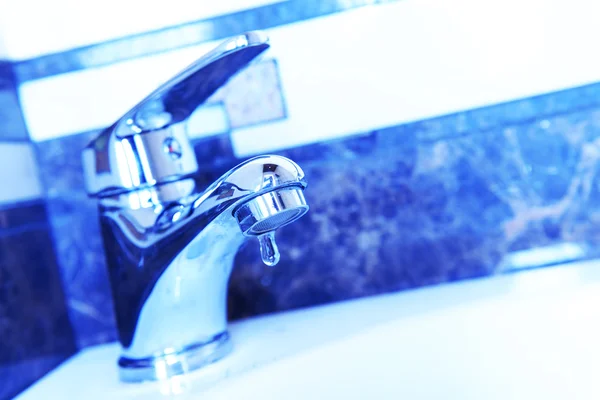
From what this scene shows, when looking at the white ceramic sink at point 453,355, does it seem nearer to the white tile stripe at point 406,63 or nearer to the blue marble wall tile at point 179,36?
the white tile stripe at point 406,63

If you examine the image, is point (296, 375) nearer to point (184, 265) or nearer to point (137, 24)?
point (184, 265)

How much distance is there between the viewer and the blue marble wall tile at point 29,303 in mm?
551

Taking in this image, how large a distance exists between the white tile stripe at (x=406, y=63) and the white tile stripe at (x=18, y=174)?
0.34ft

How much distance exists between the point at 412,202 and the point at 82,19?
0.35m

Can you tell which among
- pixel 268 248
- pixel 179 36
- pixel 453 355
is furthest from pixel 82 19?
pixel 453 355

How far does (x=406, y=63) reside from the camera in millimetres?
600

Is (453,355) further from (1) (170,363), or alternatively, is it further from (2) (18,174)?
(2) (18,174)

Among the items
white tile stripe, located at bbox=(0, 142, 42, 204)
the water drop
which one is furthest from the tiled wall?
the water drop

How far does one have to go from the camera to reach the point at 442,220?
61cm

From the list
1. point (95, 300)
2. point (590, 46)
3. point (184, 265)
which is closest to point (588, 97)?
point (590, 46)

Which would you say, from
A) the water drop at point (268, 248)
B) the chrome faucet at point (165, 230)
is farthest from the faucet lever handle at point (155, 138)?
the water drop at point (268, 248)

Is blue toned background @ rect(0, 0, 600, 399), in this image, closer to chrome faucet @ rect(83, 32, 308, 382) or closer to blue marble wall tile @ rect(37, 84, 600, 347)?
blue marble wall tile @ rect(37, 84, 600, 347)

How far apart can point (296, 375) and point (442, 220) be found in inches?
8.3

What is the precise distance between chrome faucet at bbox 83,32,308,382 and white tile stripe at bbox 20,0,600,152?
0.40 ft
